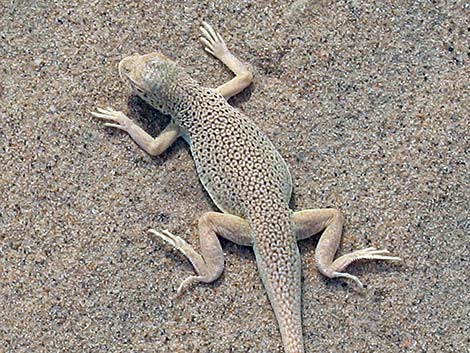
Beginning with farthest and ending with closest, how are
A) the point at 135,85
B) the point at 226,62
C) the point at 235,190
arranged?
the point at 226,62 → the point at 135,85 → the point at 235,190

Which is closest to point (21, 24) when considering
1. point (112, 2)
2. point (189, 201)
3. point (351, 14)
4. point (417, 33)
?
point (112, 2)

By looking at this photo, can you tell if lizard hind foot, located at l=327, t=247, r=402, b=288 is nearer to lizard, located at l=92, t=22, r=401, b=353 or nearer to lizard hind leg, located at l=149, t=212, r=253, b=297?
lizard, located at l=92, t=22, r=401, b=353

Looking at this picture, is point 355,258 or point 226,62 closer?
point 355,258

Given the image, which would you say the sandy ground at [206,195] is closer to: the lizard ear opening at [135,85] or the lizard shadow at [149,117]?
the lizard shadow at [149,117]

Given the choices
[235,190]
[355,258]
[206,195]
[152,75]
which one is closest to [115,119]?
[152,75]

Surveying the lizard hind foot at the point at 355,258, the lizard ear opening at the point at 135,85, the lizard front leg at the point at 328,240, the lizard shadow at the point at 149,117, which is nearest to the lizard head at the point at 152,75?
the lizard ear opening at the point at 135,85

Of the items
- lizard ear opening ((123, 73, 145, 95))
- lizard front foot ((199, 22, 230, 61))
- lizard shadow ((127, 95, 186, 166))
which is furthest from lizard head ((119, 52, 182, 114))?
lizard front foot ((199, 22, 230, 61))

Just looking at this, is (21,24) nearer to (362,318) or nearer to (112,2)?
(112,2)

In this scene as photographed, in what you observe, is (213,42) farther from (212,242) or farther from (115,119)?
(212,242)
